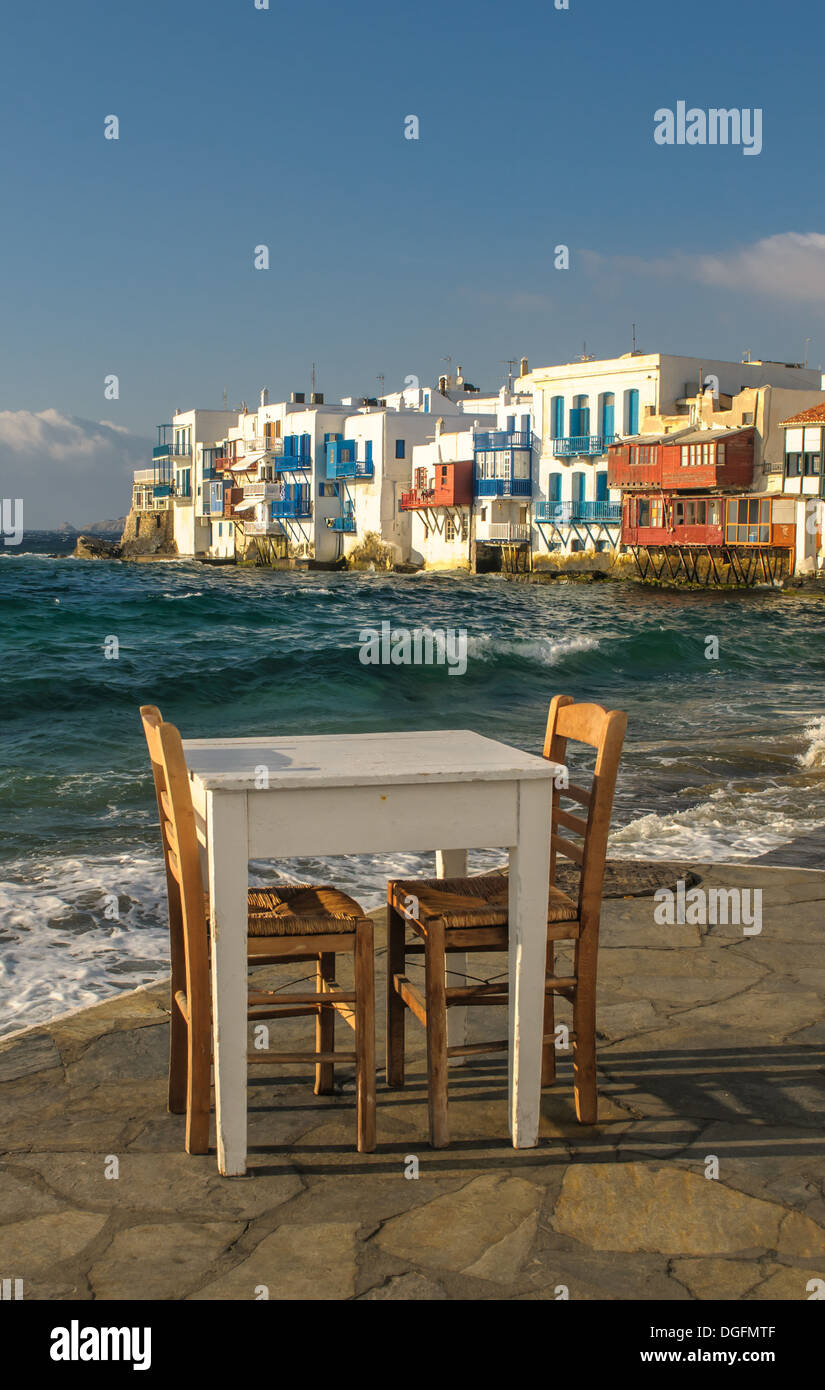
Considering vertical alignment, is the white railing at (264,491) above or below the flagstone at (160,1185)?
above

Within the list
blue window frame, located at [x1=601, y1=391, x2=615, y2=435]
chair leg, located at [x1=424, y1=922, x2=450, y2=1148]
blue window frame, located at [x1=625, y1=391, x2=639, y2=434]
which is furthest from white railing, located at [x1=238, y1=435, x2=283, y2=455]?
chair leg, located at [x1=424, y1=922, x2=450, y2=1148]

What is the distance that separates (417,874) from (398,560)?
62.3 meters

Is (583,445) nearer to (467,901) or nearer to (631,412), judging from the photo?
(631,412)

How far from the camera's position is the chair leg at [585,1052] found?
3.55m

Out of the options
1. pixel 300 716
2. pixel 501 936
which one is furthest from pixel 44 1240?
pixel 300 716

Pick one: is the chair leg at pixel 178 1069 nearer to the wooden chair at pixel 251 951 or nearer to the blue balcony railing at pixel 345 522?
the wooden chair at pixel 251 951

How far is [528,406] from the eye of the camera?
6619 centimetres

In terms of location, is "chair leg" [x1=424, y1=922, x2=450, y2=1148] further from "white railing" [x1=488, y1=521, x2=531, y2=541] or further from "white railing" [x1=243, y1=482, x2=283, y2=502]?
"white railing" [x1=243, y1=482, x2=283, y2=502]

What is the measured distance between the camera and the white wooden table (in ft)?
10.6

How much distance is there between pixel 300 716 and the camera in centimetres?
1594

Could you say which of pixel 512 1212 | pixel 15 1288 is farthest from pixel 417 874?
pixel 15 1288

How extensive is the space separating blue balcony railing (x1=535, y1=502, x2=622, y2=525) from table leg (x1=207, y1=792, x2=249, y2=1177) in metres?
54.3


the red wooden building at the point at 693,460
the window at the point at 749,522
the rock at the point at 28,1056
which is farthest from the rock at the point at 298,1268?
the red wooden building at the point at 693,460

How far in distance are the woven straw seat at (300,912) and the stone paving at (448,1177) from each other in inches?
23.9
